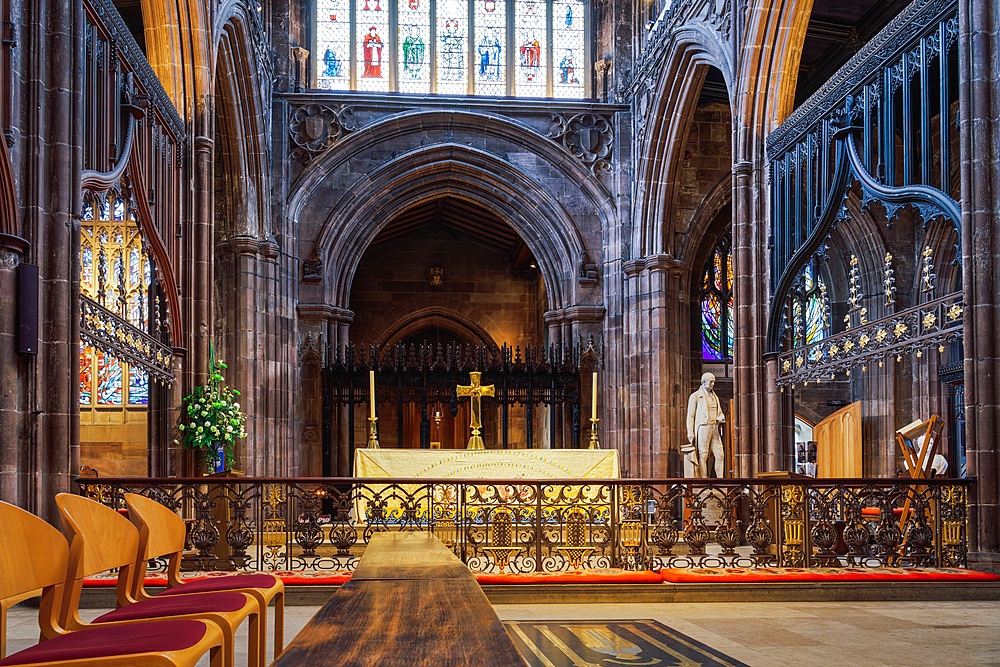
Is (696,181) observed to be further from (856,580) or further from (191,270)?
(856,580)

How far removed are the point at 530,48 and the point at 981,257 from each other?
1087 cm

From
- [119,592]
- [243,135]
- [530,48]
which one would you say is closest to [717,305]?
[530,48]

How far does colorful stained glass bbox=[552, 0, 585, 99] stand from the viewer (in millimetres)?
16562

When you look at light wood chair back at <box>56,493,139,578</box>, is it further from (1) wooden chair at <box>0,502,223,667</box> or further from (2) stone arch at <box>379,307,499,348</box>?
(2) stone arch at <box>379,307,499,348</box>

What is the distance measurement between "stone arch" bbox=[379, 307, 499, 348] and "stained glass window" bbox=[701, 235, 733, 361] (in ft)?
18.1

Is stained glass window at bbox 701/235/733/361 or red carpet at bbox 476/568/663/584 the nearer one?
red carpet at bbox 476/568/663/584

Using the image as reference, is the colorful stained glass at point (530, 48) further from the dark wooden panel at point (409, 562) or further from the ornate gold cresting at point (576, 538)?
the dark wooden panel at point (409, 562)

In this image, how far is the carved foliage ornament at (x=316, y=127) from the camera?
615 inches

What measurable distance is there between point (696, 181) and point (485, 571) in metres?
10.9

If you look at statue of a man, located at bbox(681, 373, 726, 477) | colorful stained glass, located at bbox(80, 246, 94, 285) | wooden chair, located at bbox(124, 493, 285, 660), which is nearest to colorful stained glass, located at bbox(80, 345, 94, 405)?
colorful stained glass, located at bbox(80, 246, 94, 285)

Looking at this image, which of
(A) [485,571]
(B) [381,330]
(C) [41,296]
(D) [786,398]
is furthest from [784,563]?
(B) [381,330]

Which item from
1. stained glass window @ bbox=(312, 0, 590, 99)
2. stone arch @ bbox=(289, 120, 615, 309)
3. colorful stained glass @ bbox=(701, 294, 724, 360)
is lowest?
colorful stained glass @ bbox=(701, 294, 724, 360)

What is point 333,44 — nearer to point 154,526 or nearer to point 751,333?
point 751,333

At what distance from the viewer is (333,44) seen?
1628cm
